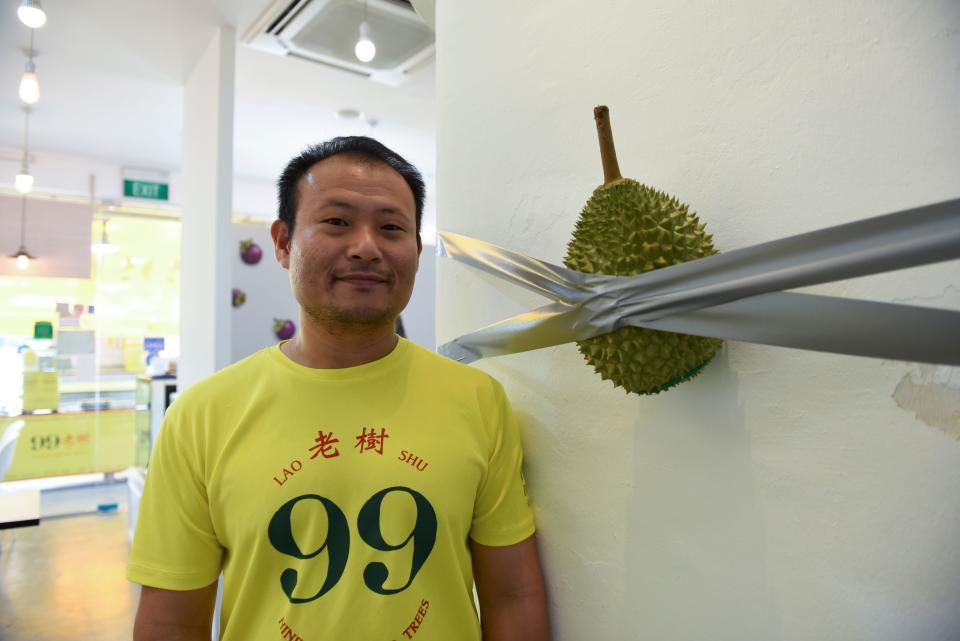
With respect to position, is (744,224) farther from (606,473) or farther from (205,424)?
(205,424)

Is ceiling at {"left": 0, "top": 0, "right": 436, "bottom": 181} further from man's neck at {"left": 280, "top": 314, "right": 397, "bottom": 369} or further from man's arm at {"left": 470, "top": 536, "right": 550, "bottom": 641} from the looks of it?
man's arm at {"left": 470, "top": 536, "right": 550, "bottom": 641}

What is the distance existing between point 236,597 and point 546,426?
1.55 ft

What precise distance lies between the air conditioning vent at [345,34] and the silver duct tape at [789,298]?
2252 millimetres

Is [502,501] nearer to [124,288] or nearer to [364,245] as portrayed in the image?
[364,245]

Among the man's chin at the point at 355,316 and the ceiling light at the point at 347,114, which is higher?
the ceiling light at the point at 347,114

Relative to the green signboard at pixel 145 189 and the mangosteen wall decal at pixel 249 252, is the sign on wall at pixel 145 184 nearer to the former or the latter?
Result: the green signboard at pixel 145 189

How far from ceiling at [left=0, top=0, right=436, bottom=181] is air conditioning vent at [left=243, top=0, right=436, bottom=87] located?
0.39ft

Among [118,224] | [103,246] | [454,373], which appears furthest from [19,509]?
[118,224]

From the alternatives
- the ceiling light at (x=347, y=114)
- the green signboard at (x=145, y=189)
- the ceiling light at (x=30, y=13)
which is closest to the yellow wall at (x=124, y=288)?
the green signboard at (x=145, y=189)

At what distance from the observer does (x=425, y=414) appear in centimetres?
86

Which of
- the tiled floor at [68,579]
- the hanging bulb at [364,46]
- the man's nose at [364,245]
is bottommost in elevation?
the tiled floor at [68,579]

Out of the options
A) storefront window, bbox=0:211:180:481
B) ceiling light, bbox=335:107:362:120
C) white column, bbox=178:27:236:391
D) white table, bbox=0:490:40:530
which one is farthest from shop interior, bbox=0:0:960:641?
storefront window, bbox=0:211:180:481

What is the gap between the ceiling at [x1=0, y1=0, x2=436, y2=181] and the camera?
9.34ft

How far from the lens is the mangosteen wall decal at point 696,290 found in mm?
438
